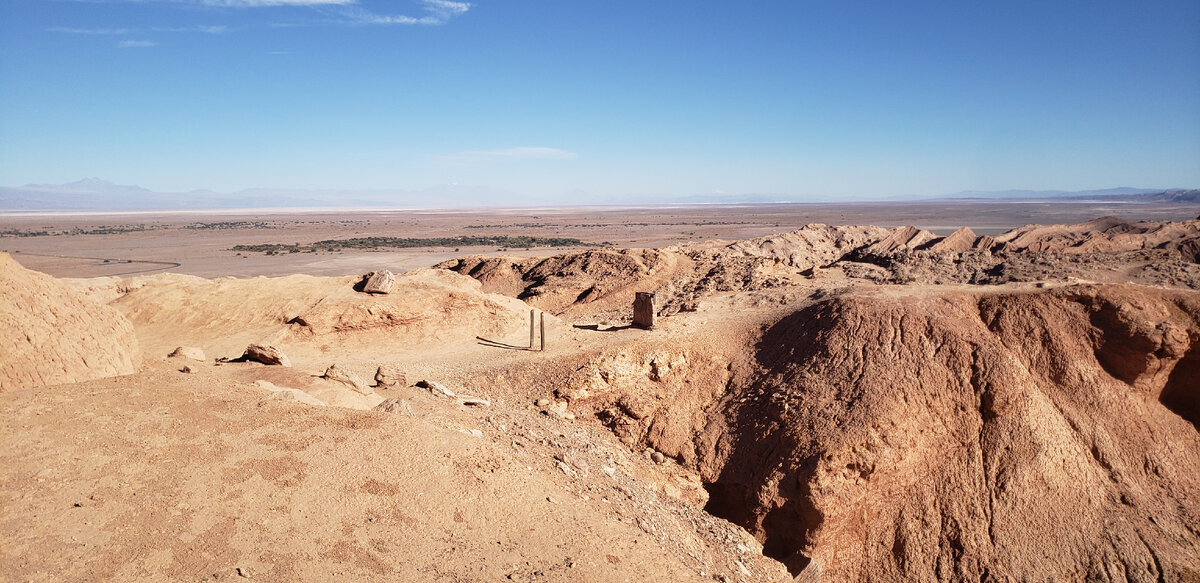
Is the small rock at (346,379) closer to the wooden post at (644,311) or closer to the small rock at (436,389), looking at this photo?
the small rock at (436,389)

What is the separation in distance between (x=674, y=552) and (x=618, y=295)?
21.9 meters

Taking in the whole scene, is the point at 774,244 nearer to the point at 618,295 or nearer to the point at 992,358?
the point at 618,295

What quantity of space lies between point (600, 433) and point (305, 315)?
1109 cm

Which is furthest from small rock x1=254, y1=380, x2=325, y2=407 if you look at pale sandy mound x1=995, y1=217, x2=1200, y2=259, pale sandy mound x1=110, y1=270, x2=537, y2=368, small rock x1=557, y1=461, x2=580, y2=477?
pale sandy mound x1=995, y1=217, x2=1200, y2=259

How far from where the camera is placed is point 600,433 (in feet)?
53.0

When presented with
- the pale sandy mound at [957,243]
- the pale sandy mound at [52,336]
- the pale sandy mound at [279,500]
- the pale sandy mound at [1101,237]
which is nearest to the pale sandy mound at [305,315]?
the pale sandy mound at [52,336]

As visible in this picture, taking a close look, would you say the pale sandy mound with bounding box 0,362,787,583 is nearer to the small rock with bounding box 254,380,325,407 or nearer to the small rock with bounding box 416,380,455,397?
the small rock with bounding box 254,380,325,407

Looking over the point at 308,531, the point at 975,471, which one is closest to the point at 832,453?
the point at 975,471

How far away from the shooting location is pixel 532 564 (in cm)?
819

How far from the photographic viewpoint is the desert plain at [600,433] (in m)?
7.83

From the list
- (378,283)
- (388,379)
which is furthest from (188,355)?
(378,283)

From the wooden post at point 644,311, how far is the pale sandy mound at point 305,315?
4.55 metres

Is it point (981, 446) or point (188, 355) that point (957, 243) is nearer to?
point (981, 446)

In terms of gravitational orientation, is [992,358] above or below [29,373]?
below
